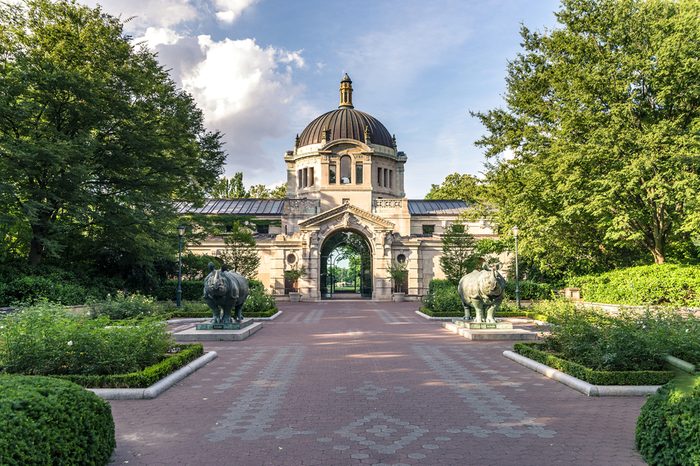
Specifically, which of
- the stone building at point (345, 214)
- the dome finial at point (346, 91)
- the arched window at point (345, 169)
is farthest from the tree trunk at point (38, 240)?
the dome finial at point (346, 91)

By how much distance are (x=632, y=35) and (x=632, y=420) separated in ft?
83.9

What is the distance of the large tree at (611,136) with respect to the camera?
77.9 ft

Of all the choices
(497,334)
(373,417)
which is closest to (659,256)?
(497,334)

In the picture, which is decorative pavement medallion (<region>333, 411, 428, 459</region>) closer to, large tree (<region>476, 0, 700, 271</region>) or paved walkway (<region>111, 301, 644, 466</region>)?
paved walkway (<region>111, 301, 644, 466</region>)

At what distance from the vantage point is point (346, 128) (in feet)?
201

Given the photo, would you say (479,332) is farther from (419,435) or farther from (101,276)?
(101,276)

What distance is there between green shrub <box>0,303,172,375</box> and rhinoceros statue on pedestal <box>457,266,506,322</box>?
1182 centimetres

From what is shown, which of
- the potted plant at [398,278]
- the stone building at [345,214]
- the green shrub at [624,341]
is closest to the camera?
the green shrub at [624,341]

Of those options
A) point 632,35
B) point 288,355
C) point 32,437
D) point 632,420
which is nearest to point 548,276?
point 632,35

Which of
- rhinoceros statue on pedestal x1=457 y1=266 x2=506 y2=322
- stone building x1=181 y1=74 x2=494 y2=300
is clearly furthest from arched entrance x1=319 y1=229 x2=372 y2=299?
rhinoceros statue on pedestal x1=457 y1=266 x2=506 y2=322

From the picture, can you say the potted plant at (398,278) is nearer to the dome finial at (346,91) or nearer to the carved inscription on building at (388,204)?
the carved inscription on building at (388,204)

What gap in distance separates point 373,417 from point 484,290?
1086 centimetres

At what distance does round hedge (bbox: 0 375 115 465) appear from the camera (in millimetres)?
4609

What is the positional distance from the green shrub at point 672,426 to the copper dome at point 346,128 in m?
55.5
